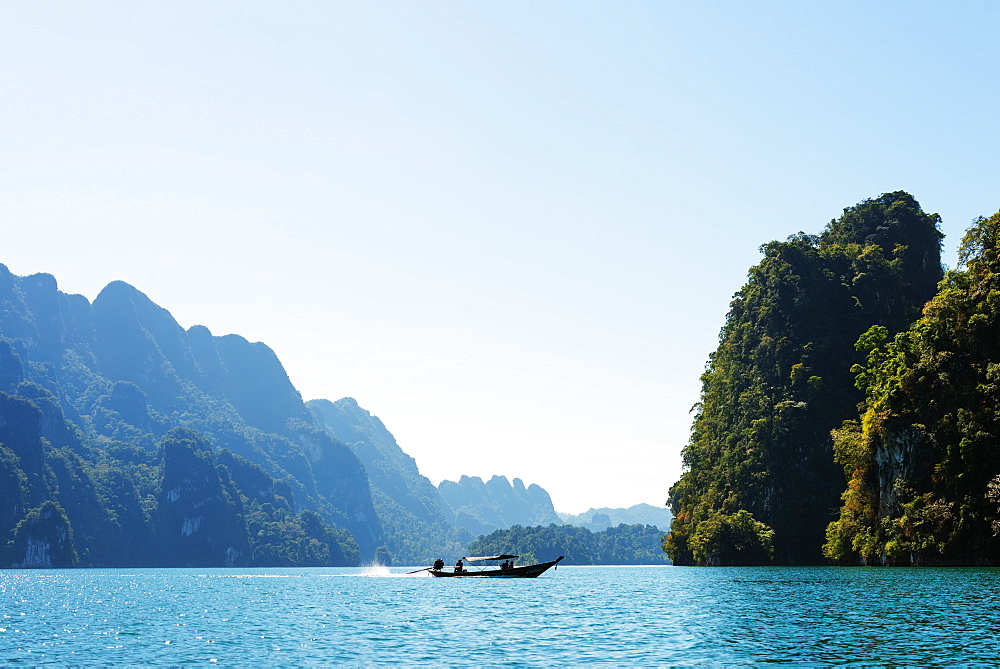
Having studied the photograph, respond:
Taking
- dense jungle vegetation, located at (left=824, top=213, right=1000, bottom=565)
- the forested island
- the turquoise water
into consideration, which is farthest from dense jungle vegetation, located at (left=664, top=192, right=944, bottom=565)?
the turquoise water

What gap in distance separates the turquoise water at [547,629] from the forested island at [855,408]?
70.1 feet

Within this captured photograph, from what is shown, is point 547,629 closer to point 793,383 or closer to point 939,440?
point 939,440

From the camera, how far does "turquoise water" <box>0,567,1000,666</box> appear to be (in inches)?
1098

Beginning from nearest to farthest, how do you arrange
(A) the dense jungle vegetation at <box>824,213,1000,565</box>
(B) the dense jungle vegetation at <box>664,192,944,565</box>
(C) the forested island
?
(A) the dense jungle vegetation at <box>824,213,1000,565</box>, (C) the forested island, (B) the dense jungle vegetation at <box>664,192,944,565</box>

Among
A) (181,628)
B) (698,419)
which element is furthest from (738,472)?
(181,628)

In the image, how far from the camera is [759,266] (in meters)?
139

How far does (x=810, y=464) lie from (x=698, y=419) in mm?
34994

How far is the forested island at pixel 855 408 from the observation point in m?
77.0

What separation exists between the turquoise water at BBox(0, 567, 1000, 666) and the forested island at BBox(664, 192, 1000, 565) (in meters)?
21.4

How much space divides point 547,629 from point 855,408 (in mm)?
90881

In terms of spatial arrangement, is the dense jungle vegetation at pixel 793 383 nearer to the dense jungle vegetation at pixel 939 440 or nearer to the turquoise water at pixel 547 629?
the dense jungle vegetation at pixel 939 440

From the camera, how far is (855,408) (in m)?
115

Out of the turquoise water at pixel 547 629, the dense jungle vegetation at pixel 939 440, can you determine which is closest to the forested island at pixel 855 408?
the dense jungle vegetation at pixel 939 440

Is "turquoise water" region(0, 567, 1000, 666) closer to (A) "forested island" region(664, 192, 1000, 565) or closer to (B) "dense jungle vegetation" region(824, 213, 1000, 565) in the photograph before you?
(B) "dense jungle vegetation" region(824, 213, 1000, 565)
